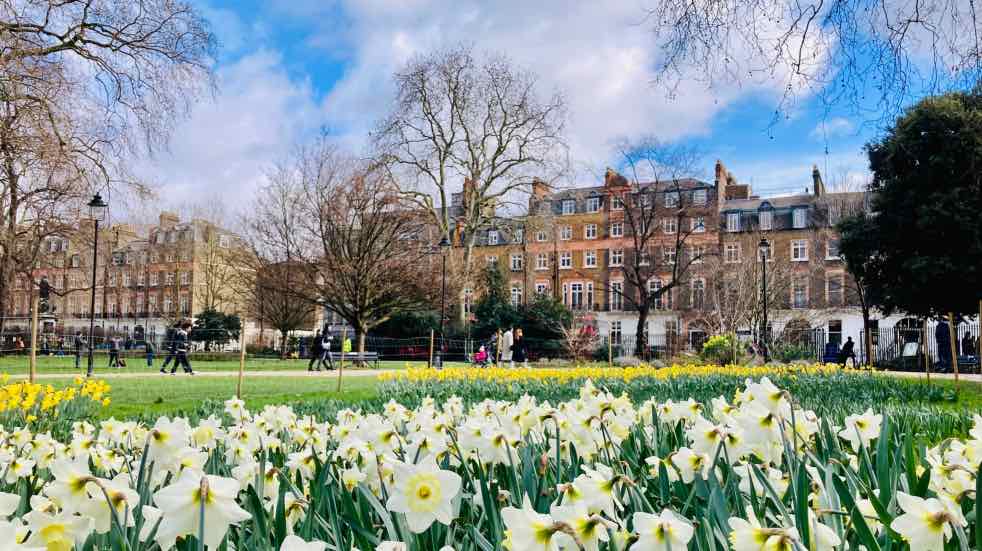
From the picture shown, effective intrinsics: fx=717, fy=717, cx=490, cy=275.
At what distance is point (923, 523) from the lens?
1.24 m

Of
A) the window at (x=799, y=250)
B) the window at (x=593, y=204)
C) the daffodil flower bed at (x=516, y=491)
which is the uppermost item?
the window at (x=593, y=204)

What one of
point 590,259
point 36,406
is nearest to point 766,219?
point 590,259

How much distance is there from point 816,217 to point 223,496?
4395 cm

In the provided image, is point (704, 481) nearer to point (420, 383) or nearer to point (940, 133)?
point (420, 383)

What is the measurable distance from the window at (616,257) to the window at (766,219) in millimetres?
9548

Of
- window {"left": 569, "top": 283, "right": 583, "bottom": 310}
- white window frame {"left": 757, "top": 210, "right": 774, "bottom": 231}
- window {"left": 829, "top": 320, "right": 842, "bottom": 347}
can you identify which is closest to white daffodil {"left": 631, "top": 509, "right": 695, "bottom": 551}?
window {"left": 829, "top": 320, "right": 842, "bottom": 347}

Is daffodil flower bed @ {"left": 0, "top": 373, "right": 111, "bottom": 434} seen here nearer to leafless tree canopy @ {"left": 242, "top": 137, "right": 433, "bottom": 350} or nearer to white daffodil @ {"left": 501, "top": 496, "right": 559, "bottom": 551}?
white daffodil @ {"left": 501, "top": 496, "right": 559, "bottom": 551}

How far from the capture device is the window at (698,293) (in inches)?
1467

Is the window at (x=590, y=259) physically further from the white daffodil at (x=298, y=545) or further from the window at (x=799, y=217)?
the white daffodil at (x=298, y=545)

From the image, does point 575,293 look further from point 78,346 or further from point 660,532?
point 660,532

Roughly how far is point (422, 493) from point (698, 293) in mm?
37819

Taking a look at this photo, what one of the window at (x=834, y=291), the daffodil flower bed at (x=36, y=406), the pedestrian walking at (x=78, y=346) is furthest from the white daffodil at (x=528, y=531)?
the window at (x=834, y=291)

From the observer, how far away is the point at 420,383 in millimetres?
9648

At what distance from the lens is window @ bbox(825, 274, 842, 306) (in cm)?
4347
